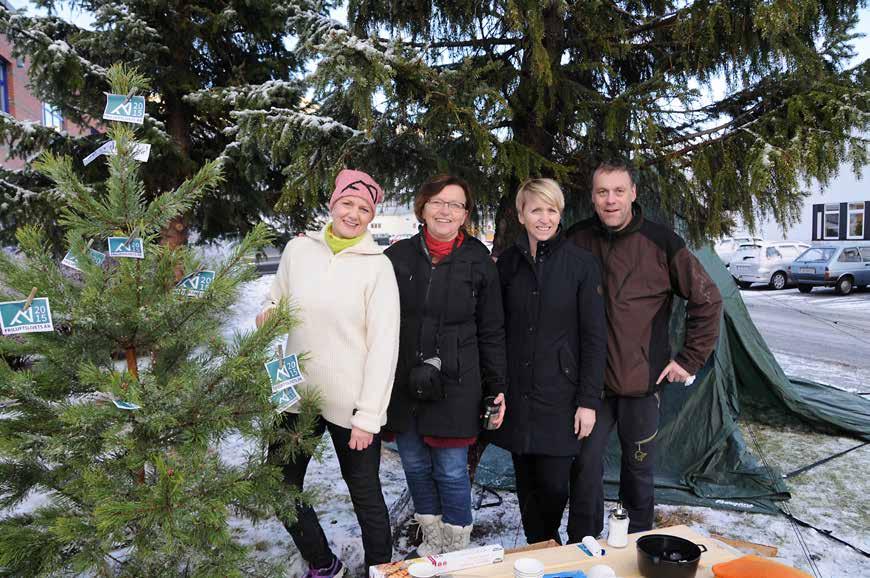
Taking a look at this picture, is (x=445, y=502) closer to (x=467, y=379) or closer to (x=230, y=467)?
(x=467, y=379)

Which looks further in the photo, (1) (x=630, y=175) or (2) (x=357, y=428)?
(1) (x=630, y=175)

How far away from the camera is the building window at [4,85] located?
13.6 m

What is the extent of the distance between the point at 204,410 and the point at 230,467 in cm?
25

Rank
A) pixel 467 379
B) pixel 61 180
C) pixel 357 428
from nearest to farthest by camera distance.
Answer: pixel 61 180 → pixel 357 428 → pixel 467 379

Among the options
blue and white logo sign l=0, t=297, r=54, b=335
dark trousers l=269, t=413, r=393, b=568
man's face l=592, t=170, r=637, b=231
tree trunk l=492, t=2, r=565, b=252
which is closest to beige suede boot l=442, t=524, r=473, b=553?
dark trousers l=269, t=413, r=393, b=568

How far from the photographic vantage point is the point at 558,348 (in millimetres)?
2609

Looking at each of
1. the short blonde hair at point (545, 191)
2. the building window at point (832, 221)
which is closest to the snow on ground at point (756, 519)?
the short blonde hair at point (545, 191)

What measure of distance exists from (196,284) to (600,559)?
1715mm

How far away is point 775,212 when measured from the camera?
126 inches

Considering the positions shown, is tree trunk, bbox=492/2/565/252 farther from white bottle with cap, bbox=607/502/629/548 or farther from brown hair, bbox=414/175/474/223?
white bottle with cap, bbox=607/502/629/548

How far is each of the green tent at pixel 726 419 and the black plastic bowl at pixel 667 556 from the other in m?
1.94

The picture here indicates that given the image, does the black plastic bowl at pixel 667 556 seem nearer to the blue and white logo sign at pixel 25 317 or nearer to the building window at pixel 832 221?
the blue and white logo sign at pixel 25 317

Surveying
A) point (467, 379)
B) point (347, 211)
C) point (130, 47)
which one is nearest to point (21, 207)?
point (130, 47)

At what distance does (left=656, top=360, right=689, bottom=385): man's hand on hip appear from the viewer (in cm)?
275
